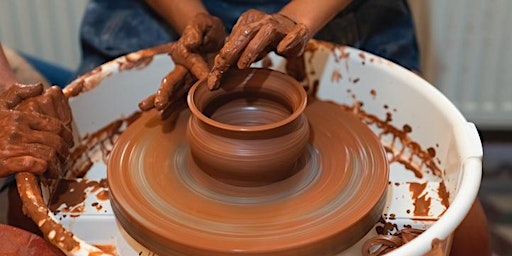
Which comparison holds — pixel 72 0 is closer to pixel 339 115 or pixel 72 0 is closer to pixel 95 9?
pixel 95 9

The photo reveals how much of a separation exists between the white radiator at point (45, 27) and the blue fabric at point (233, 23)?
648 mm

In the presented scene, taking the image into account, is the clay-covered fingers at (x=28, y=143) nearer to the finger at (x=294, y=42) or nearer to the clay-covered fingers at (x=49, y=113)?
the clay-covered fingers at (x=49, y=113)

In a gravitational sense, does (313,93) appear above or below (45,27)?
above

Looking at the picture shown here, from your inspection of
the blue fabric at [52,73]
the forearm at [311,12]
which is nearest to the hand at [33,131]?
the forearm at [311,12]

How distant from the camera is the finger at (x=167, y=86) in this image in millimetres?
1364

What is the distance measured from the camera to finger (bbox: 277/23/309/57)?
1284mm

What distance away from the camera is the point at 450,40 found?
2.44 metres

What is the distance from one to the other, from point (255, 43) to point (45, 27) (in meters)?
1.40

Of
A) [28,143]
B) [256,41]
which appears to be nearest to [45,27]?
[28,143]

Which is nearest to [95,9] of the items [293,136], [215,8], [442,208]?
[215,8]

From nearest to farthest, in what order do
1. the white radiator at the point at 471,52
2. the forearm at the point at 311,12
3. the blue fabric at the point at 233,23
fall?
the forearm at the point at 311,12
the blue fabric at the point at 233,23
the white radiator at the point at 471,52

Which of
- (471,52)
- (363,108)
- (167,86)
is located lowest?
(471,52)

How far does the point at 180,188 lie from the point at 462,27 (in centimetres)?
147

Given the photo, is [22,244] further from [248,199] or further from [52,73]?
[52,73]
